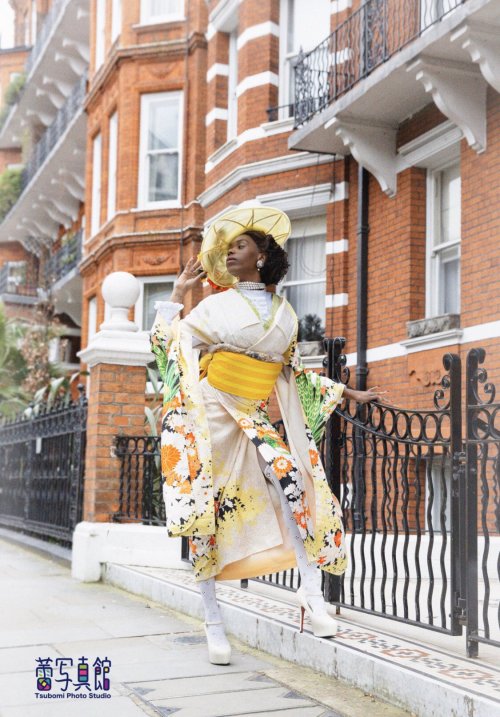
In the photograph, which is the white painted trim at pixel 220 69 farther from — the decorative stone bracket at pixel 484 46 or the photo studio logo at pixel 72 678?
the photo studio logo at pixel 72 678

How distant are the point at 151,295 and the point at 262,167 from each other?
243 inches

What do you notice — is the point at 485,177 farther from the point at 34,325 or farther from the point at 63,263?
the point at 63,263

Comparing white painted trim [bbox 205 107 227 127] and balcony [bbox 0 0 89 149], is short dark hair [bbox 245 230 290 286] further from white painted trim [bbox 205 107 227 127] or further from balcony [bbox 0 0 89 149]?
balcony [bbox 0 0 89 149]

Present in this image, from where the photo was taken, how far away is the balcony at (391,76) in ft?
31.7

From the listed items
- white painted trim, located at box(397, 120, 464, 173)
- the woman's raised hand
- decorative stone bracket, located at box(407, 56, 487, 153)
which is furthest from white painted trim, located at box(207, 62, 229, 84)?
the woman's raised hand

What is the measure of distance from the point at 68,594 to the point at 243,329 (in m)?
3.44

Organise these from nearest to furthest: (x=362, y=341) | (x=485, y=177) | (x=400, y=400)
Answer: (x=485, y=177) < (x=400, y=400) < (x=362, y=341)

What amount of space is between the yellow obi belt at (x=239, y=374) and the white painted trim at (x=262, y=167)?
922 cm

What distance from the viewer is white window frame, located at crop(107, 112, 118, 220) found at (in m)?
20.8

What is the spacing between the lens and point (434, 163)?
11.6m

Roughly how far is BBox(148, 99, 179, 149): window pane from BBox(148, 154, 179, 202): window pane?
0.26 metres

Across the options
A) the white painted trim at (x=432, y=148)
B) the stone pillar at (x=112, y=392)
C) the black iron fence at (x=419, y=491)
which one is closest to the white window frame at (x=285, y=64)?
the white painted trim at (x=432, y=148)

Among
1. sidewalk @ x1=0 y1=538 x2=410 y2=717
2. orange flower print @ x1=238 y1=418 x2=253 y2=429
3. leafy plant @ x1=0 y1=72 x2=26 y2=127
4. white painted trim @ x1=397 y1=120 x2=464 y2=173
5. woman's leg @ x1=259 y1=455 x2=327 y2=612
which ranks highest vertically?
leafy plant @ x1=0 y1=72 x2=26 y2=127

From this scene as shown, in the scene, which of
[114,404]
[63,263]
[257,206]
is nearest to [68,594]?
[114,404]
